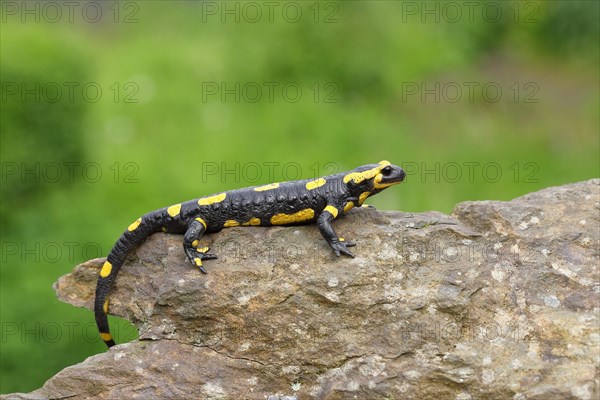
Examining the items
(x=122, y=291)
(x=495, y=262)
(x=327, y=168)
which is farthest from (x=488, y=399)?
(x=327, y=168)

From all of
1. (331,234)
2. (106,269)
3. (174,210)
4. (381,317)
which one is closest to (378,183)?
(331,234)

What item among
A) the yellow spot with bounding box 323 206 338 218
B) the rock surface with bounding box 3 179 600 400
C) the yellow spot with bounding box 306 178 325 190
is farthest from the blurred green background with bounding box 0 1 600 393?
the yellow spot with bounding box 323 206 338 218

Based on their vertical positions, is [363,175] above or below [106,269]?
above

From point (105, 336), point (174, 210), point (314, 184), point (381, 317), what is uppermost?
point (314, 184)

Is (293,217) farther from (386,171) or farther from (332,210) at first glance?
(386,171)

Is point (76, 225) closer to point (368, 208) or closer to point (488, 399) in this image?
point (368, 208)

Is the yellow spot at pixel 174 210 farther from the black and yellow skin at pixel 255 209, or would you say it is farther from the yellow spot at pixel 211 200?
the yellow spot at pixel 211 200

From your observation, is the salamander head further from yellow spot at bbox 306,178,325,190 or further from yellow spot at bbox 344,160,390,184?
yellow spot at bbox 306,178,325,190
